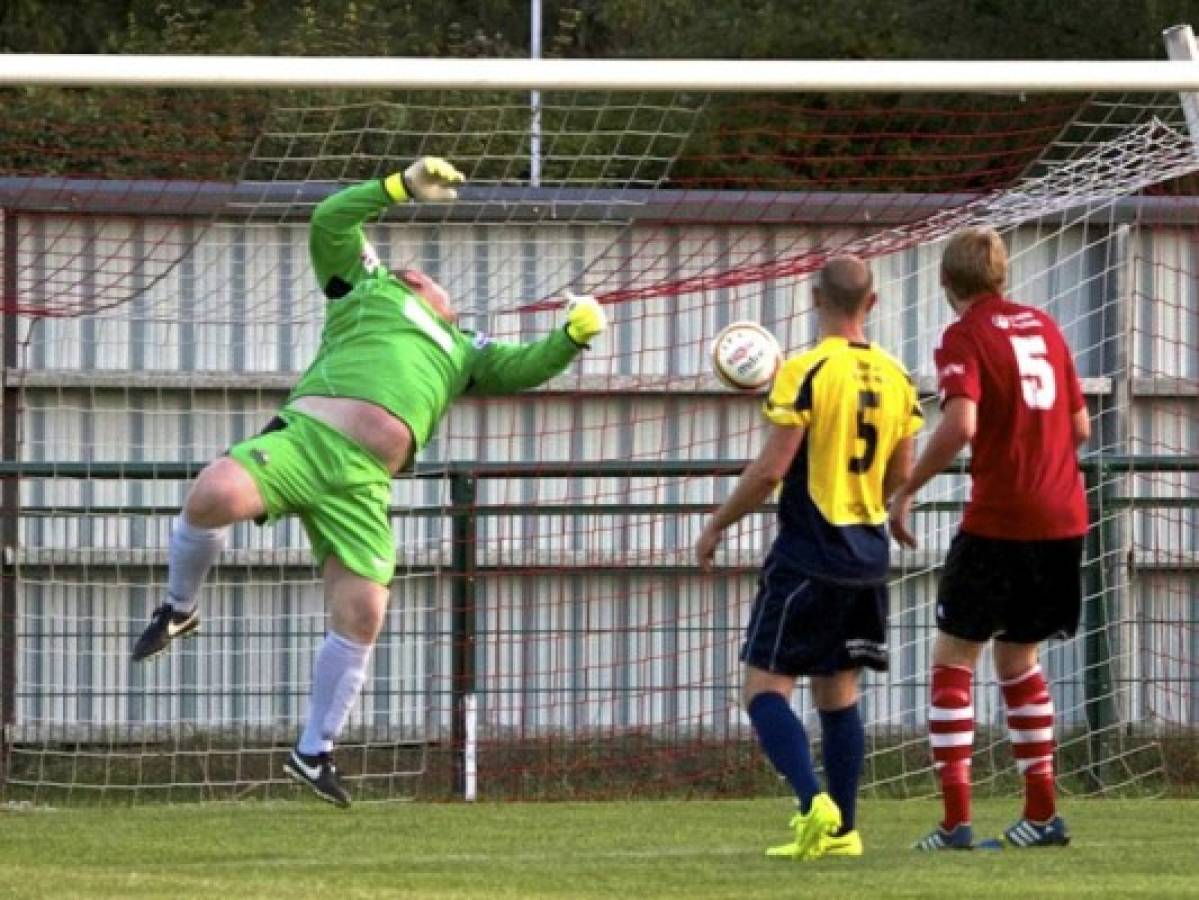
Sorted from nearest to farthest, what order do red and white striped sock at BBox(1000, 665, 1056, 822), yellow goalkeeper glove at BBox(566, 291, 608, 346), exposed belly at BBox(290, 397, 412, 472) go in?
red and white striped sock at BBox(1000, 665, 1056, 822), exposed belly at BBox(290, 397, 412, 472), yellow goalkeeper glove at BBox(566, 291, 608, 346)

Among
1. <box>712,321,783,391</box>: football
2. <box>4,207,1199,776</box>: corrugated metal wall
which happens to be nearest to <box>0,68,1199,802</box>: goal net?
<box>4,207,1199,776</box>: corrugated metal wall

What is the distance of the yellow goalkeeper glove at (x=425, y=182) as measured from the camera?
969 cm

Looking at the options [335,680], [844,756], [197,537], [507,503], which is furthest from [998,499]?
[507,503]

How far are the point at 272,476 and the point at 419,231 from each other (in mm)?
4715

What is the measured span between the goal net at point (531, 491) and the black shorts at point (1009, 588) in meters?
3.98

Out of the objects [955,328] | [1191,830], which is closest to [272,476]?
[955,328]

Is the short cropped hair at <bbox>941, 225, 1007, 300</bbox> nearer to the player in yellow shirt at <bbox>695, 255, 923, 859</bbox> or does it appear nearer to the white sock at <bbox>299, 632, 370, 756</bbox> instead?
the player in yellow shirt at <bbox>695, 255, 923, 859</bbox>

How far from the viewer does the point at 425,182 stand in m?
9.75

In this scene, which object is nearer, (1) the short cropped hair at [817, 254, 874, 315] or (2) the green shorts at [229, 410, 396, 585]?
(1) the short cropped hair at [817, 254, 874, 315]

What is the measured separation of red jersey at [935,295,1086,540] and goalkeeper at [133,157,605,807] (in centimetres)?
150

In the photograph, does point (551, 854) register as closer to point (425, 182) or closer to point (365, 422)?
point (365, 422)

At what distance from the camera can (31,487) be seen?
1424 centimetres

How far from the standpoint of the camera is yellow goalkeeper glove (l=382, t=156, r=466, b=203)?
969 centimetres

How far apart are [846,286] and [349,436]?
182 centimetres
